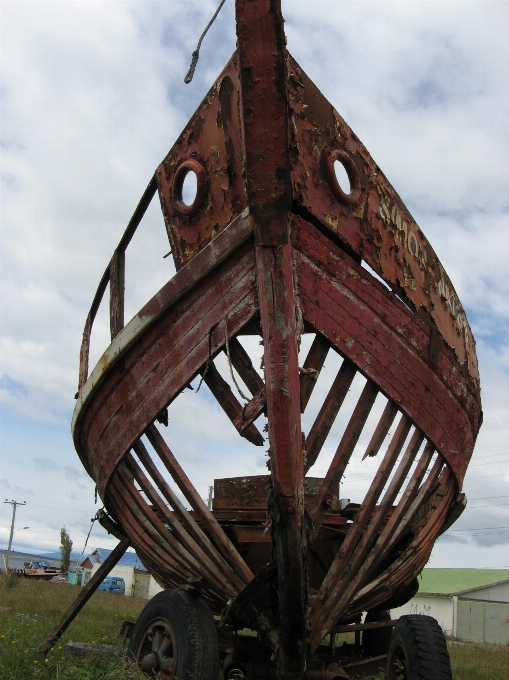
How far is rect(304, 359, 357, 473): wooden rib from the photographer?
13.1ft

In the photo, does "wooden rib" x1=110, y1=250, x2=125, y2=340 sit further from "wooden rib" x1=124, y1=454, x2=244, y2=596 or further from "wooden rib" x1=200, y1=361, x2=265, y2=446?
"wooden rib" x1=200, y1=361, x2=265, y2=446

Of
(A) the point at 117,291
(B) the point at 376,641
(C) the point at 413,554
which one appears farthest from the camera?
(B) the point at 376,641

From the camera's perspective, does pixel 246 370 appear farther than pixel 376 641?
No

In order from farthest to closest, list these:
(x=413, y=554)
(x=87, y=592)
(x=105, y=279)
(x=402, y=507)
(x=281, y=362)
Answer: (x=87, y=592) → (x=105, y=279) → (x=413, y=554) → (x=402, y=507) → (x=281, y=362)

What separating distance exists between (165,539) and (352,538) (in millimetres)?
1325

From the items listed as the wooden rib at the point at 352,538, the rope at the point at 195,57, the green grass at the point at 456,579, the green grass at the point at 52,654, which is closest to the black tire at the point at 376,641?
the green grass at the point at 52,654

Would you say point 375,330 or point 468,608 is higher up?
point 375,330

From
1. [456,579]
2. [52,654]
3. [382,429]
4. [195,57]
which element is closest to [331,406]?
[382,429]

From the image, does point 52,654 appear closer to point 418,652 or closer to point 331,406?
point 418,652

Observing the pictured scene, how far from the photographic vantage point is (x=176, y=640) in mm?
3910

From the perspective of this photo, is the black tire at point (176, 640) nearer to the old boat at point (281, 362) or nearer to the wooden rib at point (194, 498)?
the old boat at point (281, 362)

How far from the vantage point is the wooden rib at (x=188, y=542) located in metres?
4.25

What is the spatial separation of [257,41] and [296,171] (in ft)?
2.45

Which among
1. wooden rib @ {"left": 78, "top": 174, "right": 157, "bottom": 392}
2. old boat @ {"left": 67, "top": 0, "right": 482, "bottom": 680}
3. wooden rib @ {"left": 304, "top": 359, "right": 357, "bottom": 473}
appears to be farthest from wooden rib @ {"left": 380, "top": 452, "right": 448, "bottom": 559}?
wooden rib @ {"left": 78, "top": 174, "right": 157, "bottom": 392}
